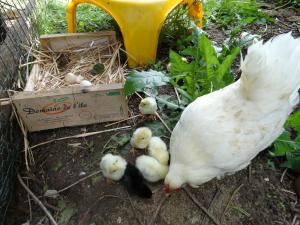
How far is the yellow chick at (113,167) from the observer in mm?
1445

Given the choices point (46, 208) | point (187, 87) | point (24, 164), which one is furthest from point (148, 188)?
point (24, 164)

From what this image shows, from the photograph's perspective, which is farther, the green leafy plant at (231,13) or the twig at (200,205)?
the green leafy plant at (231,13)

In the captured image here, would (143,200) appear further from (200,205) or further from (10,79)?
(10,79)

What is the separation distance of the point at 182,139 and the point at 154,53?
3.22ft

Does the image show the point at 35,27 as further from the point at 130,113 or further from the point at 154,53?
the point at 130,113

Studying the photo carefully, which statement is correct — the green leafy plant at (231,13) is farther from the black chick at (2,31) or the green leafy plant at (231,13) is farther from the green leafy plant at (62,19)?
the black chick at (2,31)

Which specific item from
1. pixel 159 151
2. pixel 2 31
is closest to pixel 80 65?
pixel 2 31

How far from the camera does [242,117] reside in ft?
4.15

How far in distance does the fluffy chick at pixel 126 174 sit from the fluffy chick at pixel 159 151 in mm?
127

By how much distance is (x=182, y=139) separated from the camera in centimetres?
133

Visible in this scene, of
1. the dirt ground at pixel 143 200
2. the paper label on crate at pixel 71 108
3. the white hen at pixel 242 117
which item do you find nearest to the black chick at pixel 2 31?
the paper label on crate at pixel 71 108

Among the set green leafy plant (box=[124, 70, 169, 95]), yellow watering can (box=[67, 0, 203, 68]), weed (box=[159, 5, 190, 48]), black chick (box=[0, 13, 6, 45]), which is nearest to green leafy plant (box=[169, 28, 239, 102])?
green leafy plant (box=[124, 70, 169, 95])

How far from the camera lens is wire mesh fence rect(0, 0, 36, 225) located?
1538mm

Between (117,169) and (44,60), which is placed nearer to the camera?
(117,169)
